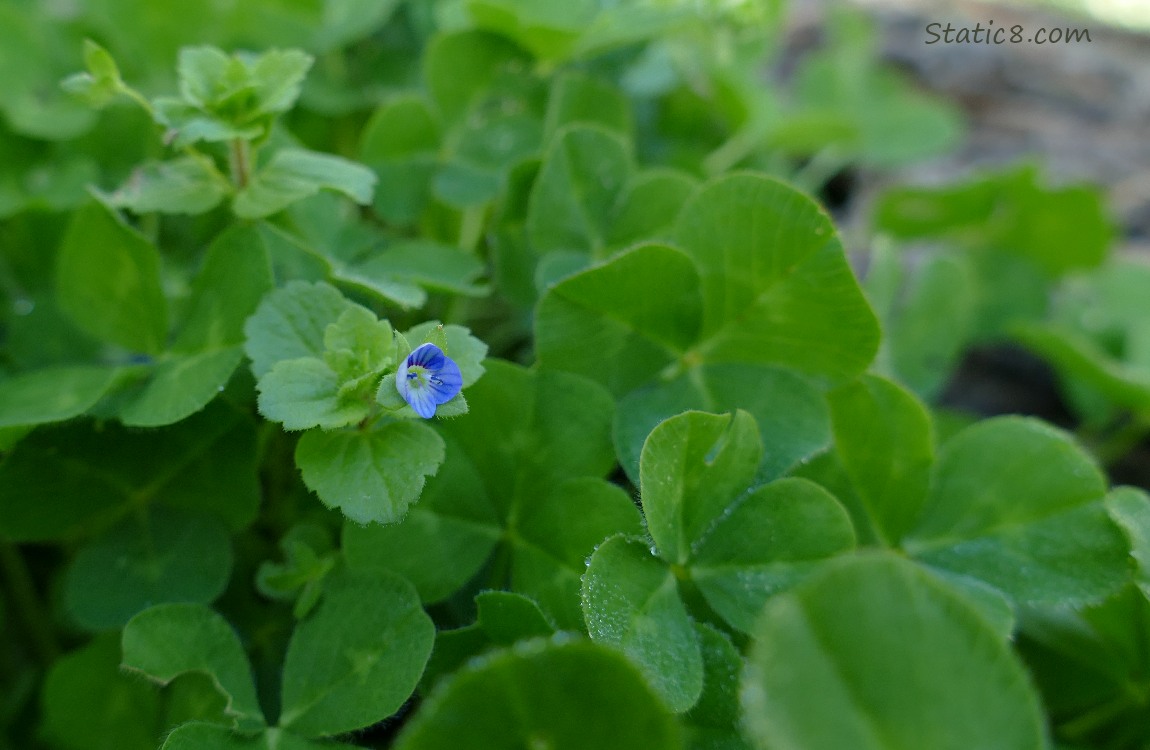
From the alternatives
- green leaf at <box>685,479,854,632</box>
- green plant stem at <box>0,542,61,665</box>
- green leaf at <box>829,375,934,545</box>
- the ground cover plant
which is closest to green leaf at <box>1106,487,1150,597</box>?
the ground cover plant

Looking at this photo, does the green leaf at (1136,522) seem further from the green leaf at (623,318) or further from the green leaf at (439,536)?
the green leaf at (439,536)

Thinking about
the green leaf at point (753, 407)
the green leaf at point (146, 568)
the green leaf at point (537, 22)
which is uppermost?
the green leaf at point (537, 22)

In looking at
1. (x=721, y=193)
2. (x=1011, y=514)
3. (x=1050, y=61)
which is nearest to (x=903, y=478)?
(x=1011, y=514)

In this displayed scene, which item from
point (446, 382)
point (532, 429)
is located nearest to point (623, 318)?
point (532, 429)

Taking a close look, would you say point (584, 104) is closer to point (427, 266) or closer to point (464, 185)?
point (464, 185)

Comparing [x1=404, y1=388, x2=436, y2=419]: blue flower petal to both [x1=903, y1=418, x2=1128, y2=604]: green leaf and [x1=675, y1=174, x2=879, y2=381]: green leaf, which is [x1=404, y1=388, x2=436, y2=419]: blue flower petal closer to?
[x1=675, y1=174, x2=879, y2=381]: green leaf

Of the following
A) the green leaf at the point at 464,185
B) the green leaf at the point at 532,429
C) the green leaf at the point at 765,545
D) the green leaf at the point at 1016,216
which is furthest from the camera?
the green leaf at the point at 1016,216

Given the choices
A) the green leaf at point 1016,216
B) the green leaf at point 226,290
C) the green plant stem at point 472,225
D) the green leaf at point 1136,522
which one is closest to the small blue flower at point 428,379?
the green leaf at point 226,290
